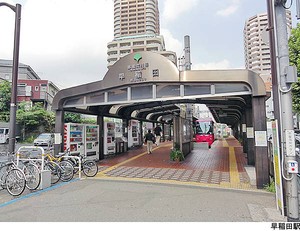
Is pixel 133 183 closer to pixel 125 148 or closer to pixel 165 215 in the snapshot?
pixel 165 215

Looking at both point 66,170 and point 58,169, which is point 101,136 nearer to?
point 66,170

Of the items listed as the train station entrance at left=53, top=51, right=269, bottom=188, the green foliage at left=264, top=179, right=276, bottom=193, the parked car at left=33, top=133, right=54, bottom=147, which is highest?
the train station entrance at left=53, top=51, right=269, bottom=188

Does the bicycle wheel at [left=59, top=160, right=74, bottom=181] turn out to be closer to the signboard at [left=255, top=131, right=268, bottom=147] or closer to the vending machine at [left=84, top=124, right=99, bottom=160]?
the vending machine at [left=84, top=124, right=99, bottom=160]

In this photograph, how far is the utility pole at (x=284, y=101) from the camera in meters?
3.94

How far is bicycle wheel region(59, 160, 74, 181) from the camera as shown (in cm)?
727

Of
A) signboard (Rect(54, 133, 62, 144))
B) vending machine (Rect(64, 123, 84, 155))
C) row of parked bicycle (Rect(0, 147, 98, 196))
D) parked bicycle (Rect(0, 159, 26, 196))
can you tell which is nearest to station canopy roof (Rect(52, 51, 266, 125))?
vending machine (Rect(64, 123, 84, 155))

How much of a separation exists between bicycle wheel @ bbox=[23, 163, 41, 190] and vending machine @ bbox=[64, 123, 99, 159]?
325cm

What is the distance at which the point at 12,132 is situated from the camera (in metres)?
7.29

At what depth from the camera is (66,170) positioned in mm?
7367

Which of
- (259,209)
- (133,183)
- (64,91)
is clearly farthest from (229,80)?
(64,91)

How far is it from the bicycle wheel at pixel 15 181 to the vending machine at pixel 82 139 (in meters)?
3.76

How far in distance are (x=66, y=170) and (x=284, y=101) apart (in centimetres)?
649

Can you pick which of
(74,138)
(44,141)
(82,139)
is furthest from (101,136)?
(44,141)

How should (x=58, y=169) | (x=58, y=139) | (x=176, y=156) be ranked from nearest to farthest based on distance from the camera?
(x=58, y=169), (x=58, y=139), (x=176, y=156)
